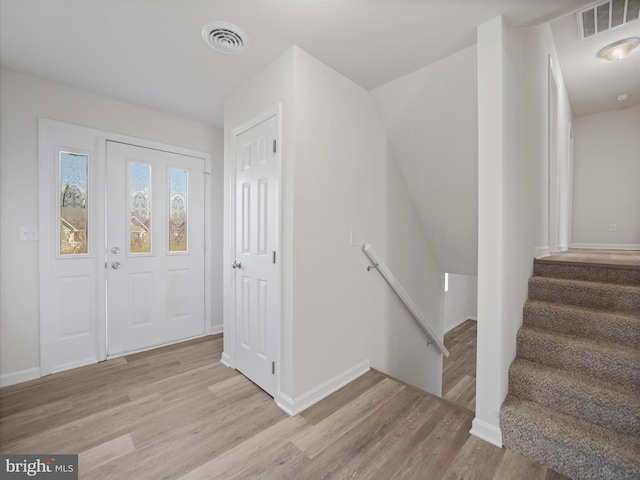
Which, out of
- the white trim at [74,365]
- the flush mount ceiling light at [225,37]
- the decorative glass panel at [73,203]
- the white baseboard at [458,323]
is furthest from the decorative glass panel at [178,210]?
the white baseboard at [458,323]

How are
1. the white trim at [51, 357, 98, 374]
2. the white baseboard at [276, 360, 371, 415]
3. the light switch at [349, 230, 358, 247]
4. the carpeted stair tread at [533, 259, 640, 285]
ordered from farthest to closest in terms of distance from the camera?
the white trim at [51, 357, 98, 374] → the light switch at [349, 230, 358, 247] → the carpeted stair tread at [533, 259, 640, 285] → the white baseboard at [276, 360, 371, 415]

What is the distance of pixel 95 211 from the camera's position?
2666mm

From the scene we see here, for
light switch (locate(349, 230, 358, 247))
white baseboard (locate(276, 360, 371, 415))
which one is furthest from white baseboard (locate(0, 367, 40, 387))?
light switch (locate(349, 230, 358, 247))

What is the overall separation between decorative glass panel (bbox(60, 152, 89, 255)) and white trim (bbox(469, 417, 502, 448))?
134 inches

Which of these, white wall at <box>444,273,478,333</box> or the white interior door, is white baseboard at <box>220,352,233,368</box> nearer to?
the white interior door

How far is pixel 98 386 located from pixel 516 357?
Result: 319 cm

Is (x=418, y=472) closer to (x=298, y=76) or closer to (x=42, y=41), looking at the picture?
(x=298, y=76)

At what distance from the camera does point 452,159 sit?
2.57m

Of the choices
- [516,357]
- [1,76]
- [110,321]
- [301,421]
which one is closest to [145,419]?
[301,421]

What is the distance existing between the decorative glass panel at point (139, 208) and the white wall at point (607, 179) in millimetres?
6219

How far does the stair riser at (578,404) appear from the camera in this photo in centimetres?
147

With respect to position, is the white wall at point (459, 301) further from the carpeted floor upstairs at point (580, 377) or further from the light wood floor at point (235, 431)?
the light wood floor at point (235, 431)

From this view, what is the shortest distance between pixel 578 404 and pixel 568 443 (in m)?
0.27

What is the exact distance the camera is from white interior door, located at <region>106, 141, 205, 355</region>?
2777mm
